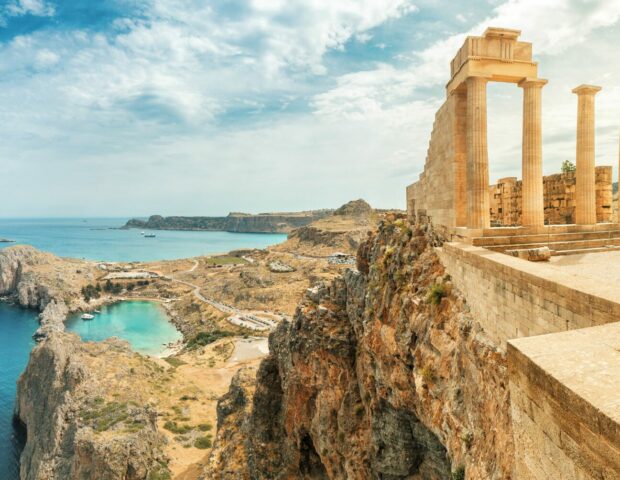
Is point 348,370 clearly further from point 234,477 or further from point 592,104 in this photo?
point 592,104

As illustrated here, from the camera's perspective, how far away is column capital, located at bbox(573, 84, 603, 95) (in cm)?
1377

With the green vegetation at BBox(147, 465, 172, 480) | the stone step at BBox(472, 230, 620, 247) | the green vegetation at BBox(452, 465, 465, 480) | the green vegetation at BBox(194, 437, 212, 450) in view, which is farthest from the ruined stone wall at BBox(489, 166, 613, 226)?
the green vegetation at BBox(194, 437, 212, 450)

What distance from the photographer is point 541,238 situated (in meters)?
12.4

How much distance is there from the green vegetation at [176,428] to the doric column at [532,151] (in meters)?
32.4

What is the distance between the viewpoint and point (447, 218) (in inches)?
547

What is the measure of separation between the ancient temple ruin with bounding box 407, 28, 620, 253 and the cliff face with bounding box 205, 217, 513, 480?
1.97 metres

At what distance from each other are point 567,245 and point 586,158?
155 inches

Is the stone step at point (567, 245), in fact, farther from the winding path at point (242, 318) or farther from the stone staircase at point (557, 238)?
the winding path at point (242, 318)

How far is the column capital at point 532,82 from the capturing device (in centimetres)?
1250

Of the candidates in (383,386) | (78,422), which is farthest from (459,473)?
(78,422)

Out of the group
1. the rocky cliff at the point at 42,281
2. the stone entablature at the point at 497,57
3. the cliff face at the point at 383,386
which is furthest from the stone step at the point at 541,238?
the rocky cliff at the point at 42,281

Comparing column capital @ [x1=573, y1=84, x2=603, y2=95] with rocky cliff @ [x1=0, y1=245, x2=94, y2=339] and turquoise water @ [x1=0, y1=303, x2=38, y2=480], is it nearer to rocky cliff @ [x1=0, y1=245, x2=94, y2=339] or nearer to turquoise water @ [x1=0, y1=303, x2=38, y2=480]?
turquoise water @ [x1=0, y1=303, x2=38, y2=480]

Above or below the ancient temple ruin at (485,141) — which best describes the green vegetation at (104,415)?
below

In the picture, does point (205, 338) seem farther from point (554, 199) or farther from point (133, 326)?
point (554, 199)
